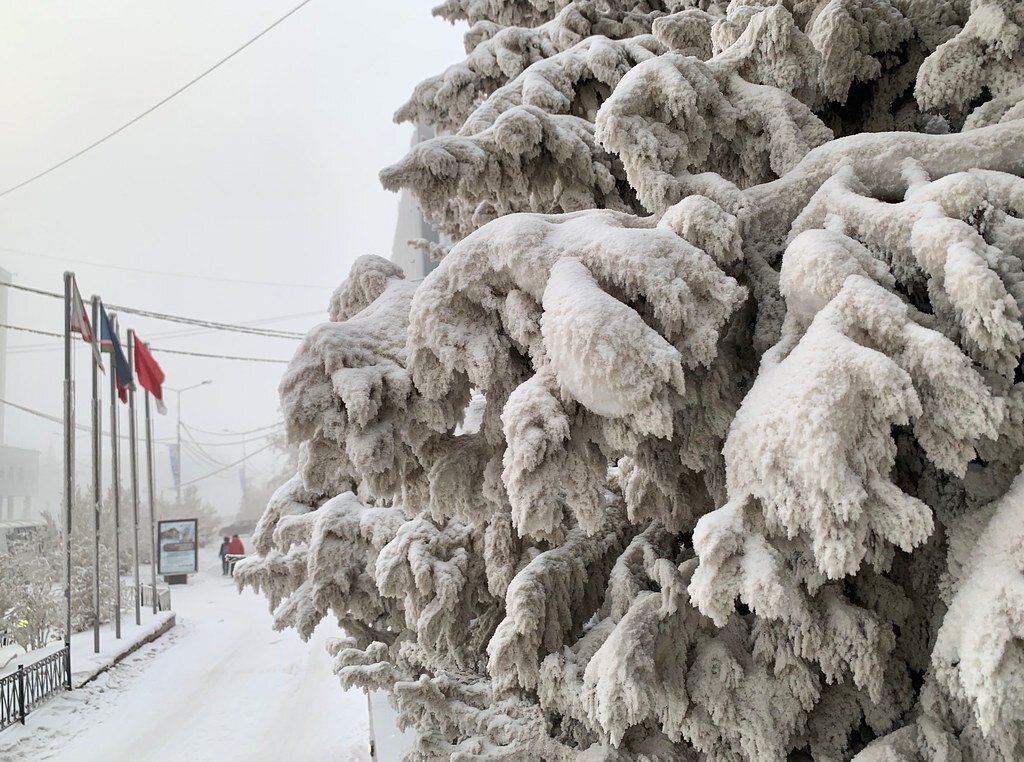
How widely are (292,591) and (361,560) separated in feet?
2.83

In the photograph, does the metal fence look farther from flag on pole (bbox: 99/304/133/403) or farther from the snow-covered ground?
flag on pole (bbox: 99/304/133/403)

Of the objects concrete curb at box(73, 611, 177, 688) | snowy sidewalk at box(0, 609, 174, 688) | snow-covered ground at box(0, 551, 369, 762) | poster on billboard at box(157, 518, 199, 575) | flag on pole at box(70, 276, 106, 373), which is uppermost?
flag on pole at box(70, 276, 106, 373)

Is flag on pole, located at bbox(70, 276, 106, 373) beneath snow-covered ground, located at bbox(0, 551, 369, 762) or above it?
above

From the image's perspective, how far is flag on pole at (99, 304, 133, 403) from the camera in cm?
1376

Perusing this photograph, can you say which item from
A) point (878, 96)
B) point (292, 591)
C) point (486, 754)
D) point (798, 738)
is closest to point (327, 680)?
point (292, 591)

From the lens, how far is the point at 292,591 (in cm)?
436

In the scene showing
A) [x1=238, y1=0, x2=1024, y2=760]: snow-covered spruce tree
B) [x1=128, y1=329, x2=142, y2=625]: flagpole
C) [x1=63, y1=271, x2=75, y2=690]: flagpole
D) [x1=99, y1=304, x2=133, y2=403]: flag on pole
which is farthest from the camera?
[x1=128, y1=329, x2=142, y2=625]: flagpole

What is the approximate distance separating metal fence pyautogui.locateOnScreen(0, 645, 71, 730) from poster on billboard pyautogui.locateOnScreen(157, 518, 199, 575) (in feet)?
34.1

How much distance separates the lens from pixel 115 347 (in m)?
13.9

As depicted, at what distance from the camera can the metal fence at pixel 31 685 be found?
839 cm

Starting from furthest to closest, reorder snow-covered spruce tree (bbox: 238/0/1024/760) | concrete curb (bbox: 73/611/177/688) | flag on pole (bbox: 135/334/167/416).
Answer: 1. flag on pole (bbox: 135/334/167/416)
2. concrete curb (bbox: 73/611/177/688)
3. snow-covered spruce tree (bbox: 238/0/1024/760)

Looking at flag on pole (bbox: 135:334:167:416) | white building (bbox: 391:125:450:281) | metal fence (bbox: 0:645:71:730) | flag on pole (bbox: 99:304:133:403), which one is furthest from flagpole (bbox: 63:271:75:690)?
white building (bbox: 391:125:450:281)

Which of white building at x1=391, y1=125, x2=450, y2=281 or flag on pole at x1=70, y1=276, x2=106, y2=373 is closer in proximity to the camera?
flag on pole at x1=70, y1=276, x2=106, y2=373

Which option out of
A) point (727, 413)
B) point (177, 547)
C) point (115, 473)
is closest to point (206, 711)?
point (115, 473)
